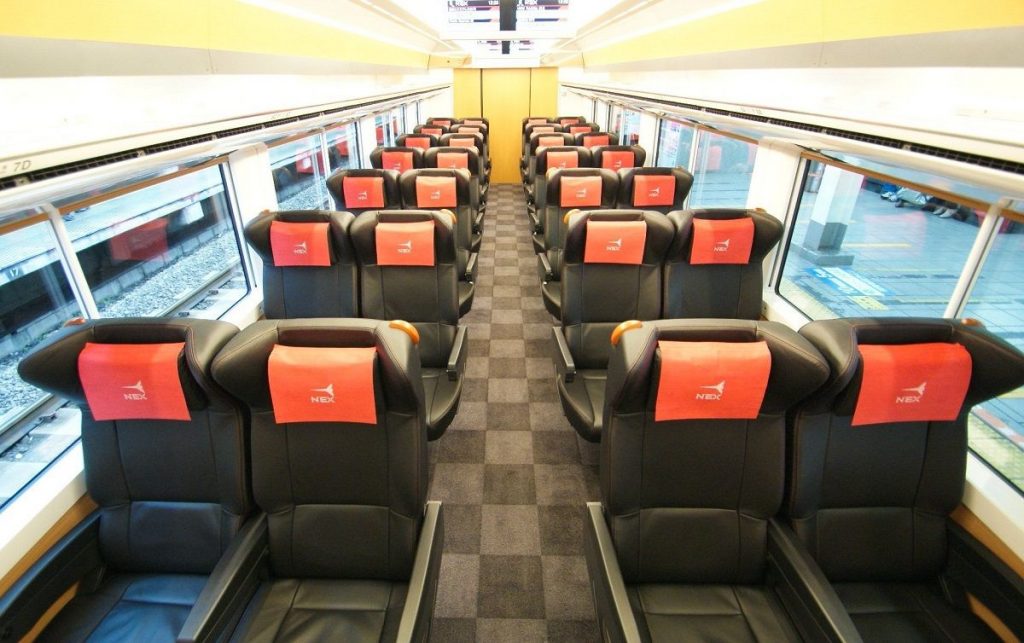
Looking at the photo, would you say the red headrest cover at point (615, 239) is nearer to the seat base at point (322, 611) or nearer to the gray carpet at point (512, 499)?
the gray carpet at point (512, 499)

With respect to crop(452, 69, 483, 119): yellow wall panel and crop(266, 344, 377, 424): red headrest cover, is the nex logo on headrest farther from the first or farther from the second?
crop(452, 69, 483, 119): yellow wall panel

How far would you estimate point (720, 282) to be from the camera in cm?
270

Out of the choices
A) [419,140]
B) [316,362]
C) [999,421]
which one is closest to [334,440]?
[316,362]

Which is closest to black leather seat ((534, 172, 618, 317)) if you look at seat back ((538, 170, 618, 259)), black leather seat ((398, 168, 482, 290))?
seat back ((538, 170, 618, 259))

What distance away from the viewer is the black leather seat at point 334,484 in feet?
4.44

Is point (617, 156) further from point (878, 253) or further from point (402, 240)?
point (878, 253)

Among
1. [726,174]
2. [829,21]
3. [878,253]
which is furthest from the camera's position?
[726,174]

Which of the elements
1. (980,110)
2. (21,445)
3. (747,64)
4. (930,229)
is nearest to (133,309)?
(21,445)

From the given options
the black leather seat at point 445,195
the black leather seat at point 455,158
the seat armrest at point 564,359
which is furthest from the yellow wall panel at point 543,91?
the seat armrest at point 564,359

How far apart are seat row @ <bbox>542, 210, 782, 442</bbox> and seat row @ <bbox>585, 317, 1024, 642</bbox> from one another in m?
0.94

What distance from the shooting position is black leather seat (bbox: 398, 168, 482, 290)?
3.82 meters

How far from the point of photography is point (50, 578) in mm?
1367

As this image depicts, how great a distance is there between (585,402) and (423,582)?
1.29 metres

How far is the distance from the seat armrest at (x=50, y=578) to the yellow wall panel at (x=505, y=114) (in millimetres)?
9886
